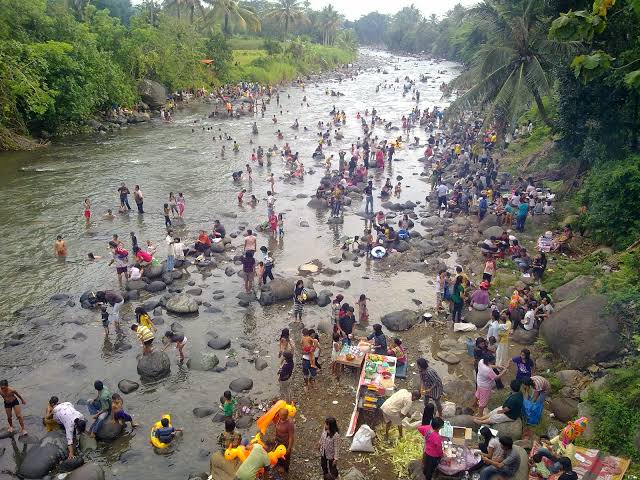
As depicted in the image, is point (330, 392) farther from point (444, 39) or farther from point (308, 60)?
point (444, 39)

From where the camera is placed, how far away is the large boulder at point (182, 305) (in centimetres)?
1582

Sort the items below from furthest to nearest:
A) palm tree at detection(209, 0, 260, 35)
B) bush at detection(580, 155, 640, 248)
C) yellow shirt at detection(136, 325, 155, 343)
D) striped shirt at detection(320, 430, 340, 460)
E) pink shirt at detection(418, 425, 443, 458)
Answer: palm tree at detection(209, 0, 260, 35) < bush at detection(580, 155, 640, 248) < yellow shirt at detection(136, 325, 155, 343) < striped shirt at detection(320, 430, 340, 460) < pink shirt at detection(418, 425, 443, 458)

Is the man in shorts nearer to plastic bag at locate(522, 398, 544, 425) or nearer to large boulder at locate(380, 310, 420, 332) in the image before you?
plastic bag at locate(522, 398, 544, 425)

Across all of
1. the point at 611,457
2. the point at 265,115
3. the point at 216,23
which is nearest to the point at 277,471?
the point at 611,457

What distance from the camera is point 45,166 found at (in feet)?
102

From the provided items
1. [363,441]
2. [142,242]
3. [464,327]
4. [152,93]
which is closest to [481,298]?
[464,327]

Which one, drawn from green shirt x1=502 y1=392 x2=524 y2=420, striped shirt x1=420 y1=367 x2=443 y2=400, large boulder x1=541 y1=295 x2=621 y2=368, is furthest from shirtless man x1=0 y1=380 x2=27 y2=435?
large boulder x1=541 y1=295 x2=621 y2=368

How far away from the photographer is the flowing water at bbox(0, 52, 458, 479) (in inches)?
477

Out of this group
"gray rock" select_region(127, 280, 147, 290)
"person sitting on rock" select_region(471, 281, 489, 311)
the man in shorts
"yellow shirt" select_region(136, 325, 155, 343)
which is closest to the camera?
the man in shorts

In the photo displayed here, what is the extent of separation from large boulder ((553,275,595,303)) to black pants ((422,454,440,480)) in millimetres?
7709

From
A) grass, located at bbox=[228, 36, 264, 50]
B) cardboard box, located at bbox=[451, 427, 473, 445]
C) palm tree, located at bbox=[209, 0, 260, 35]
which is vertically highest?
palm tree, located at bbox=[209, 0, 260, 35]

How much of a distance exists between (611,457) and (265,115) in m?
45.2

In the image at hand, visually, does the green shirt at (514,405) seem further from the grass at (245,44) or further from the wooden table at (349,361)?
the grass at (245,44)

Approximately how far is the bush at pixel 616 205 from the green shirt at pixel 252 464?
1307 cm
